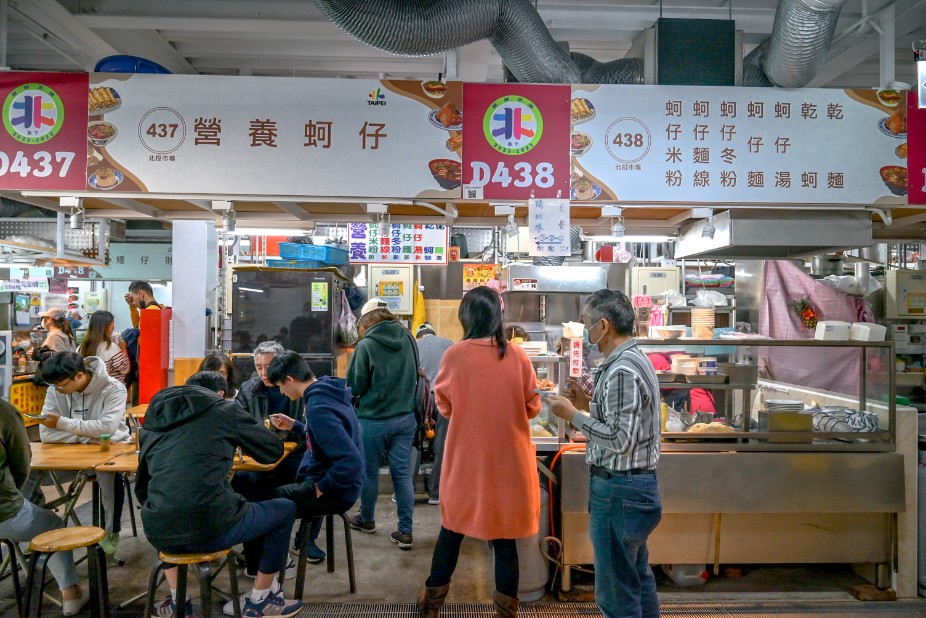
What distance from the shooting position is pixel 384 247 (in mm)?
6301

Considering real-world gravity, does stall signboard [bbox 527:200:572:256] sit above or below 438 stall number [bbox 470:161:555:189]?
below

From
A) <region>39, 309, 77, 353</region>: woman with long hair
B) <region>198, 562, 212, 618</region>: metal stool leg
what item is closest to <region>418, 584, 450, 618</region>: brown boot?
<region>198, 562, 212, 618</region>: metal stool leg

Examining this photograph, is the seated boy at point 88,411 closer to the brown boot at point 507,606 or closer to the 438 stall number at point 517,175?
the brown boot at point 507,606

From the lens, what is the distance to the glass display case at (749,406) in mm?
3586

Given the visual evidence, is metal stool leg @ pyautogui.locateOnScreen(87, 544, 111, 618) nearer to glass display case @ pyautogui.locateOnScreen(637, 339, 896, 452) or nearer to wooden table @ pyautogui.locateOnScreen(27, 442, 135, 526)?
wooden table @ pyautogui.locateOnScreen(27, 442, 135, 526)

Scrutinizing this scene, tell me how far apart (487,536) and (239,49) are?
504 cm

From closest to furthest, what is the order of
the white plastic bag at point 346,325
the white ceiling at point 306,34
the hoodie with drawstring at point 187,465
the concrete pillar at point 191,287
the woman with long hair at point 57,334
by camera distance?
the hoodie with drawstring at point 187,465
the white ceiling at point 306,34
the concrete pillar at point 191,287
the white plastic bag at point 346,325
the woman with long hair at point 57,334

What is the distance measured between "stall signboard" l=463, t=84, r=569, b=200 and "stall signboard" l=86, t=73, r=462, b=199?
0.40 feet

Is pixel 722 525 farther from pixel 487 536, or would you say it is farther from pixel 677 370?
pixel 487 536

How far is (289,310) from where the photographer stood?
576 cm

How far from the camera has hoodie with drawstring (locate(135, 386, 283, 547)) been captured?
267cm

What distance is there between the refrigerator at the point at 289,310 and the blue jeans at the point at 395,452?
164 centimetres

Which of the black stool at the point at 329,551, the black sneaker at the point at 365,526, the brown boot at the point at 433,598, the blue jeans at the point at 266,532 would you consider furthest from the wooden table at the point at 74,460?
the brown boot at the point at 433,598

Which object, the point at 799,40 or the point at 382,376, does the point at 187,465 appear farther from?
the point at 799,40
